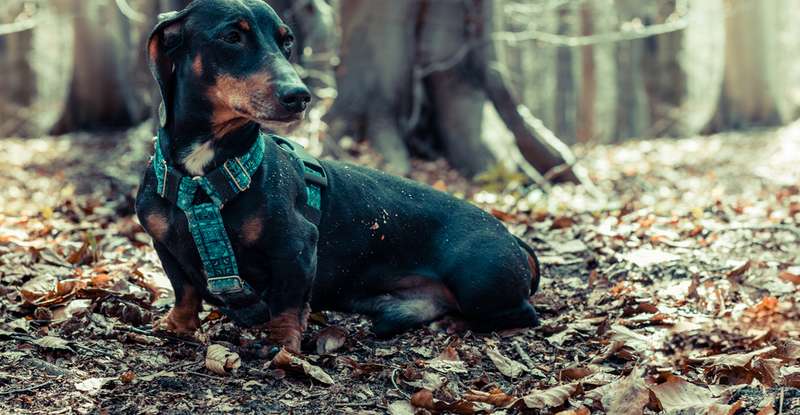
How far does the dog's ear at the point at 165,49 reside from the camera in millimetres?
3377

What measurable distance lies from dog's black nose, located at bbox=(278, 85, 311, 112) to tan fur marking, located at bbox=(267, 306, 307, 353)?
2.94 ft

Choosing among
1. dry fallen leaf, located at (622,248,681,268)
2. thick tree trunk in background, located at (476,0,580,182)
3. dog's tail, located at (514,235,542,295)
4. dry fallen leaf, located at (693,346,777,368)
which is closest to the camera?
dry fallen leaf, located at (693,346,777,368)

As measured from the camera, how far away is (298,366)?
11.3 feet

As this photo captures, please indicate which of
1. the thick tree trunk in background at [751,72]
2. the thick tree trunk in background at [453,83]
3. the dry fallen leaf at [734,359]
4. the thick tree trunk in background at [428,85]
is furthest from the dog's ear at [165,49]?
the thick tree trunk in background at [751,72]

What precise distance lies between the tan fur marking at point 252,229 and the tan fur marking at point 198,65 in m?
0.60

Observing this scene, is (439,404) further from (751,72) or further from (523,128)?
(751,72)

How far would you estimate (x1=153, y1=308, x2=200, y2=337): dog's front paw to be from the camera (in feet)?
12.6

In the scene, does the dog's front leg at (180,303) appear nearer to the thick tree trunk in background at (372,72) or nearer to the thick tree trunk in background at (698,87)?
the thick tree trunk in background at (372,72)

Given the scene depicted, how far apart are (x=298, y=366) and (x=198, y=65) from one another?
123 centimetres

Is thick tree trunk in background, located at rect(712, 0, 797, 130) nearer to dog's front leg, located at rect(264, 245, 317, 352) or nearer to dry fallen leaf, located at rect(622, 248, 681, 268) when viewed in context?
dry fallen leaf, located at rect(622, 248, 681, 268)

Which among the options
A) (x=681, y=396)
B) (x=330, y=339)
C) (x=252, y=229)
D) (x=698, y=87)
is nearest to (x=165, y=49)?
(x=252, y=229)

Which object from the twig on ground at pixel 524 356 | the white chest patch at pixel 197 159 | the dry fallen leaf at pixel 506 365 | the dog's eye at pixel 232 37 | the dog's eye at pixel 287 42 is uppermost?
the dog's eye at pixel 232 37

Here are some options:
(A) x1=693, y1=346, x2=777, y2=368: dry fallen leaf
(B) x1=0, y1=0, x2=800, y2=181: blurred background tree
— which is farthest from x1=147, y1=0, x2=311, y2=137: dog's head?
(B) x1=0, y1=0, x2=800, y2=181: blurred background tree

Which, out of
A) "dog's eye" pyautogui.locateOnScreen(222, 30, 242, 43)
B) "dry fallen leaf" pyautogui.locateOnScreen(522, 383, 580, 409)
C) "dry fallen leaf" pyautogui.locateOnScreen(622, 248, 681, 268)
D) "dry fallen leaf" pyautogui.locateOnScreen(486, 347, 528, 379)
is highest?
"dog's eye" pyautogui.locateOnScreen(222, 30, 242, 43)
